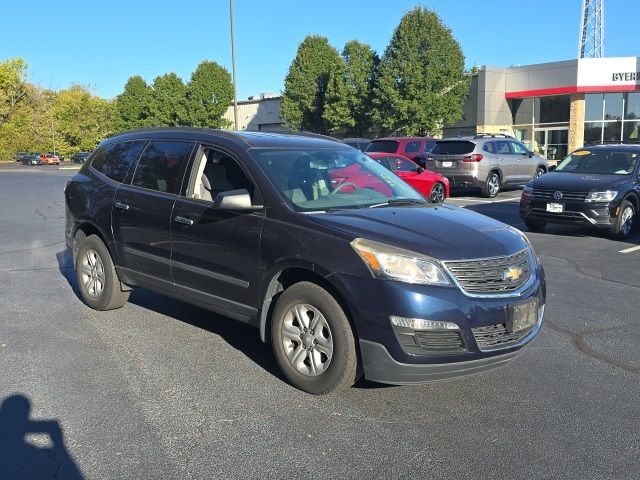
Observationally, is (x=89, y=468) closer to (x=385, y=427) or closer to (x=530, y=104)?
(x=385, y=427)

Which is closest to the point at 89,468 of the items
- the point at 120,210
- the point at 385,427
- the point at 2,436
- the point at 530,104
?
the point at 2,436

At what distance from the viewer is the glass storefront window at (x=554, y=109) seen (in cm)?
3544

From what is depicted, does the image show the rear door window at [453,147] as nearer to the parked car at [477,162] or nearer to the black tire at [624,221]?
the parked car at [477,162]

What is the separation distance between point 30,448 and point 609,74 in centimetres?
3627

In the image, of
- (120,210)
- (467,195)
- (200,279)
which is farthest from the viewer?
(467,195)

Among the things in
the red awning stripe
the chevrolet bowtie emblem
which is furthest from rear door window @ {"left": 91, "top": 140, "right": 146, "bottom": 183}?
the red awning stripe

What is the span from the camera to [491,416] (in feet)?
12.7

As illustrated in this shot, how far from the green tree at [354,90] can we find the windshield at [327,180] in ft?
114

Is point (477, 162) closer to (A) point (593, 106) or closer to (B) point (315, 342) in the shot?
(B) point (315, 342)

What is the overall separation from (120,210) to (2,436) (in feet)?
8.59

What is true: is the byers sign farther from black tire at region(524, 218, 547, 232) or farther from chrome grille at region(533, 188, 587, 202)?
chrome grille at region(533, 188, 587, 202)

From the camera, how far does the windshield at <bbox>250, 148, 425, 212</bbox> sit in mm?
4641

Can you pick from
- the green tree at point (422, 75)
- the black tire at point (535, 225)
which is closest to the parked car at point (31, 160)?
the green tree at point (422, 75)

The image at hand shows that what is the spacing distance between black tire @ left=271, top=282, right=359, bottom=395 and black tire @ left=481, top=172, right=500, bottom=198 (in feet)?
47.5
